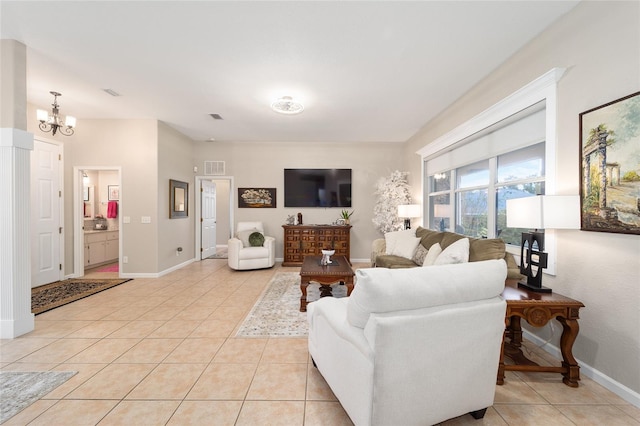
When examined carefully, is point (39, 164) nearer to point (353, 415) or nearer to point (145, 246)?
point (145, 246)

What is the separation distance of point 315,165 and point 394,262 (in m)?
3.46

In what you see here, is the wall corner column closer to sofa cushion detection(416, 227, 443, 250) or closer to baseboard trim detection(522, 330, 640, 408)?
sofa cushion detection(416, 227, 443, 250)

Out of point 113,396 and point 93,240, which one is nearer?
point 113,396

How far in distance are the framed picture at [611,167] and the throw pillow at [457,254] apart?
36.8 inches

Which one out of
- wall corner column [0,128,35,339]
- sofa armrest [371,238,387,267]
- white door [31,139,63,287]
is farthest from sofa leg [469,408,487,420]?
white door [31,139,63,287]

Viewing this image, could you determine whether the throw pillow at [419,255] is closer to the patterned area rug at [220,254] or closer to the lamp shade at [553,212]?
the lamp shade at [553,212]

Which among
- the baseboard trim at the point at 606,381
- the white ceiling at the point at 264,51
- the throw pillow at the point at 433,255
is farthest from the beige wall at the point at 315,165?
the baseboard trim at the point at 606,381

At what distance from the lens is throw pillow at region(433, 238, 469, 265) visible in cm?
279

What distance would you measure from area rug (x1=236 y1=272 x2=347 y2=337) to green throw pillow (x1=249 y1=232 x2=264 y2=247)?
123 cm

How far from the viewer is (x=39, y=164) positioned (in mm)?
4418

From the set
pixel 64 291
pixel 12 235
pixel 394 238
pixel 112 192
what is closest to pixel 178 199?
pixel 112 192

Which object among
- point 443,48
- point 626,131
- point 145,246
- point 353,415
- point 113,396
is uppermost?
point 443,48

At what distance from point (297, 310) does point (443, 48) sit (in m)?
3.35

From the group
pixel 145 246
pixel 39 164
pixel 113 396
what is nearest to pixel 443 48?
pixel 113 396
